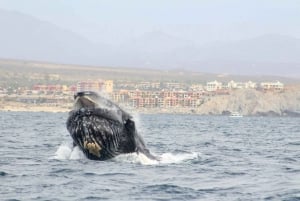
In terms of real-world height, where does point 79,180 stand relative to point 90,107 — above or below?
below

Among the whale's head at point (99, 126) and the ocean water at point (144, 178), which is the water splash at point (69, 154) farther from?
the whale's head at point (99, 126)

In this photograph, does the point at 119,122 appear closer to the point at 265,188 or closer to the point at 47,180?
the point at 47,180

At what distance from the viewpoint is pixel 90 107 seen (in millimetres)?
26453

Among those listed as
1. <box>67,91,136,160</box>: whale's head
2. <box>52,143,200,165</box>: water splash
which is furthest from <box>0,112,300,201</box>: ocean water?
<box>67,91,136,160</box>: whale's head

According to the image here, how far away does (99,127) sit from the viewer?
2656cm

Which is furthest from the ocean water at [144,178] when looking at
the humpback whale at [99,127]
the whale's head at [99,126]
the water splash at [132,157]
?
the whale's head at [99,126]

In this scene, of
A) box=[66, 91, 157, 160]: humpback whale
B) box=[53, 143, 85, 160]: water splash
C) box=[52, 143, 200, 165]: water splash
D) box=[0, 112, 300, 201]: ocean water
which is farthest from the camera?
box=[53, 143, 85, 160]: water splash

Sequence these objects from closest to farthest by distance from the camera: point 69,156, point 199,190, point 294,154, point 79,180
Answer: point 199,190 → point 79,180 → point 69,156 → point 294,154

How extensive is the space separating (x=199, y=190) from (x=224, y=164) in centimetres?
883

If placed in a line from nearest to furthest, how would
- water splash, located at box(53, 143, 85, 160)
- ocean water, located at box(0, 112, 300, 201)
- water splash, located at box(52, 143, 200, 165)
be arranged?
ocean water, located at box(0, 112, 300, 201) → water splash, located at box(52, 143, 200, 165) → water splash, located at box(53, 143, 85, 160)

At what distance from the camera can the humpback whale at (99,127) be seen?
26.4 metres

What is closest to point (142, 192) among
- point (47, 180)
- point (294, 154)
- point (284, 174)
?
point (47, 180)

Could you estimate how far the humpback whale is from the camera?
2639 centimetres

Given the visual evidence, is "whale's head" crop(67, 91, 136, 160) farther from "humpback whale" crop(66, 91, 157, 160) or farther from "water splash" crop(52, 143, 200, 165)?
"water splash" crop(52, 143, 200, 165)
